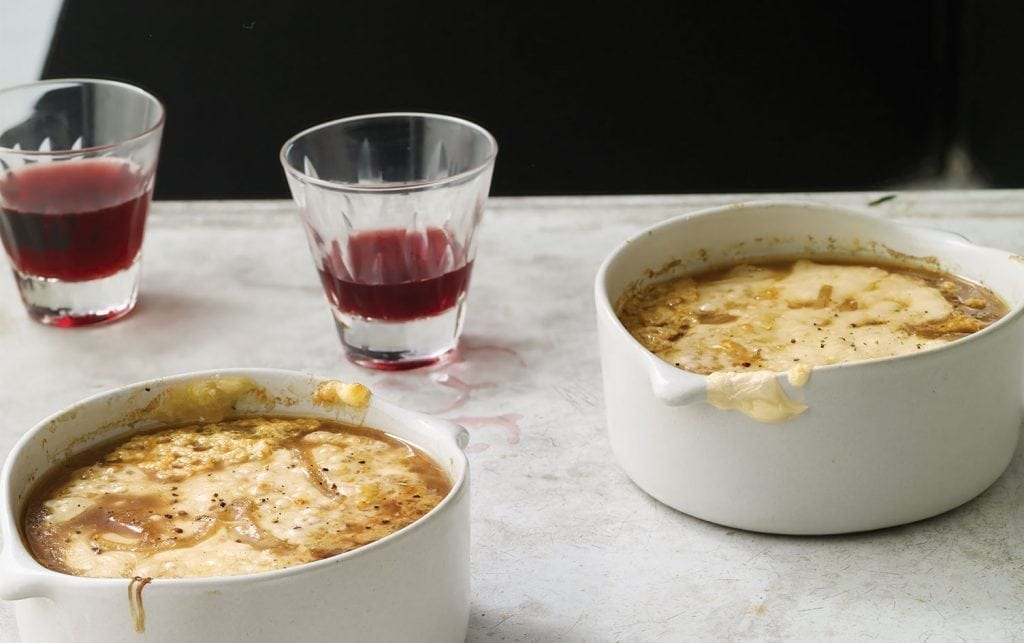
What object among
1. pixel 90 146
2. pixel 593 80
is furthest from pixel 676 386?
pixel 593 80

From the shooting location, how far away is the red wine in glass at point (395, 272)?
4.34ft

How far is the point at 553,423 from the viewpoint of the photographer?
49.3 inches

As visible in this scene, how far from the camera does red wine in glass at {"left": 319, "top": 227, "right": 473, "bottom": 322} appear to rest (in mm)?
1324

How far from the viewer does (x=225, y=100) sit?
196 centimetres

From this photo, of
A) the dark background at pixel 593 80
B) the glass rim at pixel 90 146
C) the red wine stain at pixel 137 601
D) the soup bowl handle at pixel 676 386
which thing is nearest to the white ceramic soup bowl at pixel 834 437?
the soup bowl handle at pixel 676 386

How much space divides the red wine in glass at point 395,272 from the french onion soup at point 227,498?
0.94 feet

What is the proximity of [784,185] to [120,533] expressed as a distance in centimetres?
131

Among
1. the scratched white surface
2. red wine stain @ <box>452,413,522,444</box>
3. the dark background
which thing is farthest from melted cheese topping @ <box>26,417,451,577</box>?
the dark background

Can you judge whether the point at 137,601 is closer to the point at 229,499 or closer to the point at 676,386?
the point at 229,499

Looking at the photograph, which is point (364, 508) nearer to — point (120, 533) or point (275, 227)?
point (120, 533)

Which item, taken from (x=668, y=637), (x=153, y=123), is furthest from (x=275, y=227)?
(x=668, y=637)

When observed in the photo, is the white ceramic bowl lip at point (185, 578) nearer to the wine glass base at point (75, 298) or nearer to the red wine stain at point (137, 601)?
the red wine stain at point (137, 601)

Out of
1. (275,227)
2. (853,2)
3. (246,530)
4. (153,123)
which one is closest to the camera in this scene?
(246,530)

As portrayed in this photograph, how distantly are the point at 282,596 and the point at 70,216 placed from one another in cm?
71
